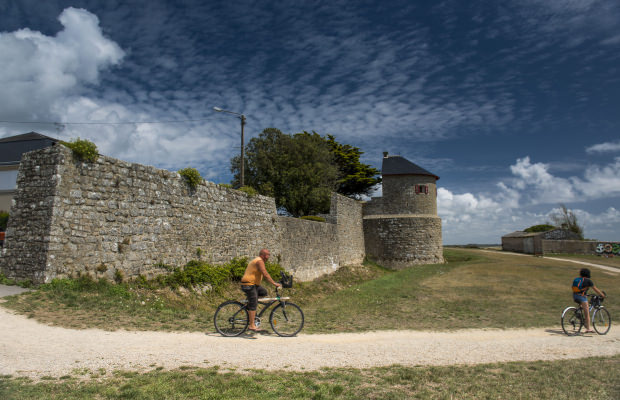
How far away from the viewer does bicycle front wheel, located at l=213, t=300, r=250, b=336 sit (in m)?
7.23

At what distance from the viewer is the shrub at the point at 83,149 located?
849cm

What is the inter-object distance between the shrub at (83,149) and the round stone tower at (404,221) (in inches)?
953

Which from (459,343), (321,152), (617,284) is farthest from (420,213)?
(459,343)

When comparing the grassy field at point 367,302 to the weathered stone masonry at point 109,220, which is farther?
the weathered stone masonry at point 109,220

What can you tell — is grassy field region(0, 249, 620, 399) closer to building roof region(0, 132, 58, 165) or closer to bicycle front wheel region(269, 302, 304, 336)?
bicycle front wheel region(269, 302, 304, 336)

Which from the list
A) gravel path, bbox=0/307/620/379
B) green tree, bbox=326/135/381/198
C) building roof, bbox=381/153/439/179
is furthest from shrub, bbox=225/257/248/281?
green tree, bbox=326/135/381/198

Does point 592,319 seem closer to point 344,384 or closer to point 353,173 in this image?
point 344,384

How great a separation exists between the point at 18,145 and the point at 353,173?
30.2 metres

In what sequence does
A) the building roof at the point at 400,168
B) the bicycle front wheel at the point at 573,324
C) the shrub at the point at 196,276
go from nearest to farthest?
1. the bicycle front wheel at the point at 573,324
2. the shrub at the point at 196,276
3. the building roof at the point at 400,168

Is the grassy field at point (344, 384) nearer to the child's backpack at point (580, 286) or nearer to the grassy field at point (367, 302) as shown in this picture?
the grassy field at point (367, 302)

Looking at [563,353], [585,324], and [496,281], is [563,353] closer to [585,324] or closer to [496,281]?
[585,324]

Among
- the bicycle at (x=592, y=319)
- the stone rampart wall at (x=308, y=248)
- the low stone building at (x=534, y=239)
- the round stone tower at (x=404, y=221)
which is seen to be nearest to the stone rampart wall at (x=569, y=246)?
the low stone building at (x=534, y=239)

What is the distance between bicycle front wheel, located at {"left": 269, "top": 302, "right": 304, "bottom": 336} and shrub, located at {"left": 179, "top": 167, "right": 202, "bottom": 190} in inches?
217

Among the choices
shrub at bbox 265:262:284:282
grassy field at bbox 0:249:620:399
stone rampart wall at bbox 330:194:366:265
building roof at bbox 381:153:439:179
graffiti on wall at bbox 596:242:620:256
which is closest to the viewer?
grassy field at bbox 0:249:620:399
